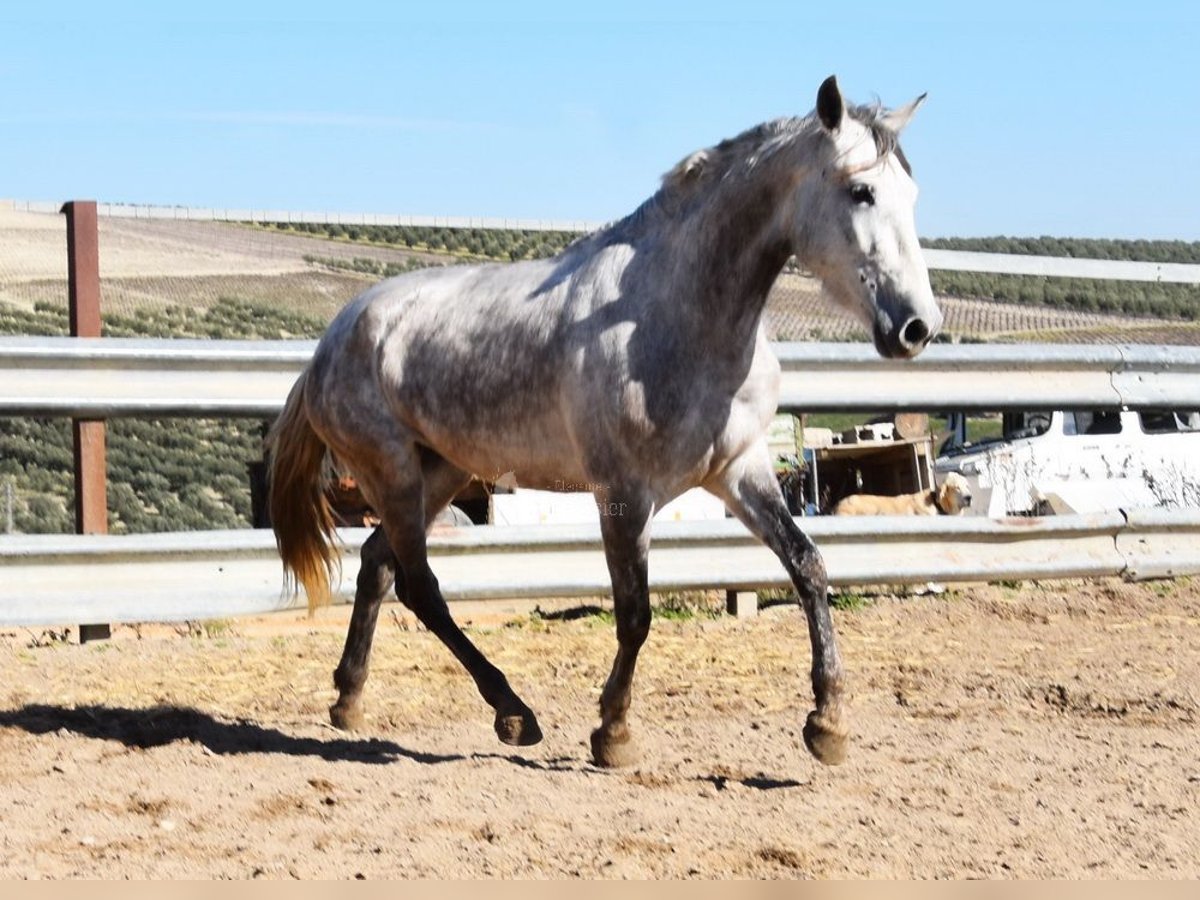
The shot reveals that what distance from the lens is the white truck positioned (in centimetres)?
1279

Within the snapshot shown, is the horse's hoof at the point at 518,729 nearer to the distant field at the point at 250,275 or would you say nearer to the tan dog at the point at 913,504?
the tan dog at the point at 913,504

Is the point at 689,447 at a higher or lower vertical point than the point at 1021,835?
higher

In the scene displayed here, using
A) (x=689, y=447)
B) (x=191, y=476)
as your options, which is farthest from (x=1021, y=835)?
(x=191, y=476)

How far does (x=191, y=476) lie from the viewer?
1717 cm

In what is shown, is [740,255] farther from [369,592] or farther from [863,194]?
[369,592]

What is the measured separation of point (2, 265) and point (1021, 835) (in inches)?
808

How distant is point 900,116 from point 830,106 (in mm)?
299

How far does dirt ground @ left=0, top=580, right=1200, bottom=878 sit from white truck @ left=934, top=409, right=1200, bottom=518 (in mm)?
5187

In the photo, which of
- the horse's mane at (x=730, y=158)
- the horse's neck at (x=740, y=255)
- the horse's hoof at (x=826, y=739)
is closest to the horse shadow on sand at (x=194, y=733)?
the horse's hoof at (x=826, y=739)

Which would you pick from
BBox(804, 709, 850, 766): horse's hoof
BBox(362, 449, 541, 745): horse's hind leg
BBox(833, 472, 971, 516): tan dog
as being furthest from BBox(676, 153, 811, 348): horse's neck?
BBox(833, 472, 971, 516): tan dog

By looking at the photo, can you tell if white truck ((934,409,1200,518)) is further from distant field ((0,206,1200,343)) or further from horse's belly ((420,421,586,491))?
horse's belly ((420,421,586,491))

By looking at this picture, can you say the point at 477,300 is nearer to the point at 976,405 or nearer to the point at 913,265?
the point at 913,265

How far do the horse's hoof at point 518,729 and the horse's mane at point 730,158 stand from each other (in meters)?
1.67

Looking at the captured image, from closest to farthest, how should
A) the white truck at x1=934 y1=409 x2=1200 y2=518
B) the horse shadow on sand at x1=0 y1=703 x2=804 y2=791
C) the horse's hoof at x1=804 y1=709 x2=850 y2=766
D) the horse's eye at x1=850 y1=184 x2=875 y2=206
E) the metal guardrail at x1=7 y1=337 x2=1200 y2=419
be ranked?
1. the horse's eye at x1=850 y1=184 x2=875 y2=206
2. the horse's hoof at x1=804 y1=709 x2=850 y2=766
3. the horse shadow on sand at x1=0 y1=703 x2=804 y2=791
4. the metal guardrail at x1=7 y1=337 x2=1200 y2=419
5. the white truck at x1=934 y1=409 x2=1200 y2=518
